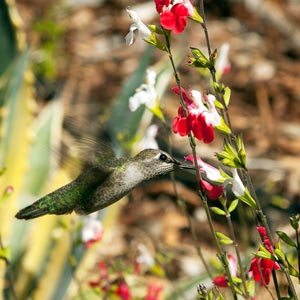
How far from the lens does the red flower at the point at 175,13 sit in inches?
77.5

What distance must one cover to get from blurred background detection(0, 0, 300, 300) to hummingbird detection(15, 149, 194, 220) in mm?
67

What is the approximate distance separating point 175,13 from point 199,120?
0.89 feet

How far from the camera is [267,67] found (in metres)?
6.84

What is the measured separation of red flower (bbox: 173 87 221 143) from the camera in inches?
78.8

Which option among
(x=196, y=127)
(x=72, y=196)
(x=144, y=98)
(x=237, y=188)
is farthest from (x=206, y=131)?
(x=72, y=196)

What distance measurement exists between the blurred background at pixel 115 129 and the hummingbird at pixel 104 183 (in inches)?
2.6

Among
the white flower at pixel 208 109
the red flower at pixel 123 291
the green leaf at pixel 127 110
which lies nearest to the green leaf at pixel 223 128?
the white flower at pixel 208 109

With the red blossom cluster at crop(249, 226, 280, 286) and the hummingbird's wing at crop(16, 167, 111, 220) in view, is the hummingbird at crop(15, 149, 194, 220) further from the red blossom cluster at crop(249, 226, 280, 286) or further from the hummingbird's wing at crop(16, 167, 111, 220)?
the red blossom cluster at crop(249, 226, 280, 286)

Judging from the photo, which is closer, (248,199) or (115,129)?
(248,199)

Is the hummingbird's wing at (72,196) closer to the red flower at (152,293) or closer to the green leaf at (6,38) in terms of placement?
the red flower at (152,293)

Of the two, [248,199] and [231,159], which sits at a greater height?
[231,159]

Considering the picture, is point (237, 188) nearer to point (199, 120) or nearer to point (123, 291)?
point (199, 120)

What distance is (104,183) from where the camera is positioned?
8.53 ft

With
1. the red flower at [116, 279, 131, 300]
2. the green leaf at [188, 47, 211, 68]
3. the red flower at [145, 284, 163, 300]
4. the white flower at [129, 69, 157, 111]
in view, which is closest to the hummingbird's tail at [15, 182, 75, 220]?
the white flower at [129, 69, 157, 111]
